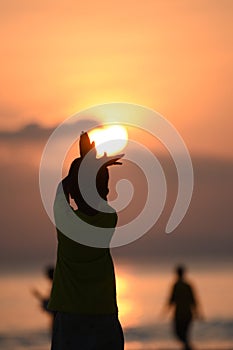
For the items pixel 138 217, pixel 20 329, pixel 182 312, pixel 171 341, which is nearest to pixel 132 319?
pixel 20 329

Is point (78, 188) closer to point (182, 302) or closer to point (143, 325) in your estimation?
point (182, 302)

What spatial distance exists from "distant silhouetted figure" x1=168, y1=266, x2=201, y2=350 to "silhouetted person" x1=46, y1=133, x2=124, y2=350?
12760 millimetres

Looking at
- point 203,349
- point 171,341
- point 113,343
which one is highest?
point 171,341

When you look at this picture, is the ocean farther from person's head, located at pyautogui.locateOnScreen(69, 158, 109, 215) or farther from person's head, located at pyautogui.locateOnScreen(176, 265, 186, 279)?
person's head, located at pyautogui.locateOnScreen(69, 158, 109, 215)

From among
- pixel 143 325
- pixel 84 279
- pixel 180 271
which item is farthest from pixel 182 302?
pixel 143 325

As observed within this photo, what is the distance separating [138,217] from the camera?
31.6ft

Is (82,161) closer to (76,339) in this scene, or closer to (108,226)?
(108,226)

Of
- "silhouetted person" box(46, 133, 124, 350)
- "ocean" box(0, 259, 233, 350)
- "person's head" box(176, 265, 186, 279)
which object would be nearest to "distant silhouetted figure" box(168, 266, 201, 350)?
"person's head" box(176, 265, 186, 279)

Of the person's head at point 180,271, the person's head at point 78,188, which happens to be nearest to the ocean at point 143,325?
the person's head at point 180,271

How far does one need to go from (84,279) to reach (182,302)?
517 inches

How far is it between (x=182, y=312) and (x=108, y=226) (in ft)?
43.2

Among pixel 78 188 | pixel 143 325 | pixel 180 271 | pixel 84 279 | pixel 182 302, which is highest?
pixel 143 325

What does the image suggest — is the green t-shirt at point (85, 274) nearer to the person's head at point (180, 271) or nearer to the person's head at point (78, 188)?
the person's head at point (78, 188)

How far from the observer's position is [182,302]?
2127 cm
